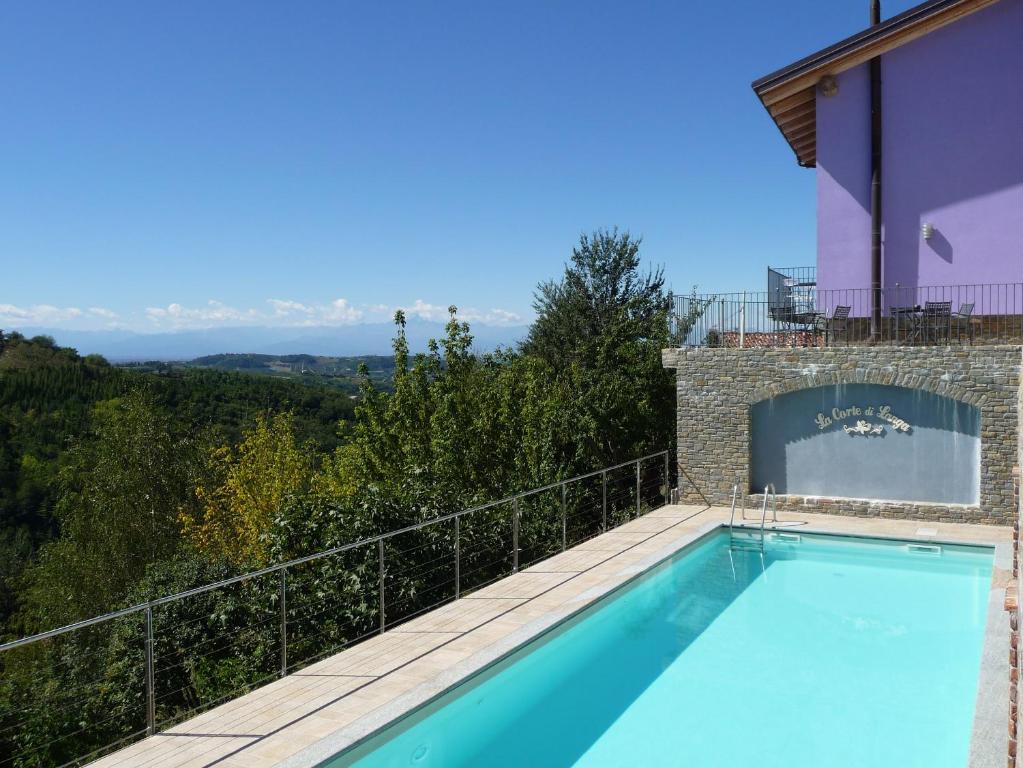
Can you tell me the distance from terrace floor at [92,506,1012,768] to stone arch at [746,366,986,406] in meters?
2.48

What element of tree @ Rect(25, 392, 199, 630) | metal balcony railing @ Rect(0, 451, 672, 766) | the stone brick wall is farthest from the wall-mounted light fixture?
tree @ Rect(25, 392, 199, 630)

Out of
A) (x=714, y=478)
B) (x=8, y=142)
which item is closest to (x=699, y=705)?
(x=714, y=478)

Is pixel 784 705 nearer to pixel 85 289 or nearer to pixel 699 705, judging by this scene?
pixel 699 705

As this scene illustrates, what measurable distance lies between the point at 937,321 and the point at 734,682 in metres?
8.59

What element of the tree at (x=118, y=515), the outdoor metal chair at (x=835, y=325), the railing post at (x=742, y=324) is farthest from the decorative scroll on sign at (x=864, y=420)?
the tree at (x=118, y=515)

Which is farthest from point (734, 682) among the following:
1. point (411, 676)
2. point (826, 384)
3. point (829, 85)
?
point (829, 85)

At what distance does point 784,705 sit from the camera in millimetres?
6992

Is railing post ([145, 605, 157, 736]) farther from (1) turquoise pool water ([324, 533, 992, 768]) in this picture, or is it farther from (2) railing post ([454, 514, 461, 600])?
(2) railing post ([454, 514, 461, 600])

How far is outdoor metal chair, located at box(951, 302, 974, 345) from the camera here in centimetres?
1309

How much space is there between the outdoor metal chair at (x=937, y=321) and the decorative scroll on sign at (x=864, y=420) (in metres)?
1.46

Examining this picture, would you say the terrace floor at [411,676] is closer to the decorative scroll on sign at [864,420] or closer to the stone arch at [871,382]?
the stone arch at [871,382]

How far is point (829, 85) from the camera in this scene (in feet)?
49.5

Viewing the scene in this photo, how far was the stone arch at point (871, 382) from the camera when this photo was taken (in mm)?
12555

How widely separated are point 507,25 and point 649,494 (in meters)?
13.9
